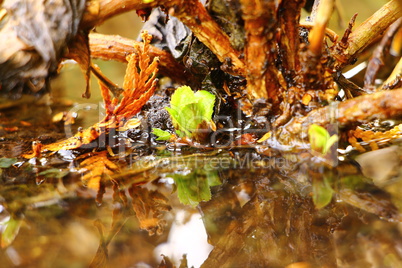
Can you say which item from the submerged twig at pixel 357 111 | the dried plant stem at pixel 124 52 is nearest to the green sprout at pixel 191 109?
the submerged twig at pixel 357 111

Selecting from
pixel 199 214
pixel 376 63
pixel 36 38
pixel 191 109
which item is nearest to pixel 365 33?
pixel 376 63

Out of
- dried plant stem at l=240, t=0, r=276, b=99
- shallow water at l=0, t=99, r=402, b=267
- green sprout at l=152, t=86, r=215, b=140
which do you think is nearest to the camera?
shallow water at l=0, t=99, r=402, b=267

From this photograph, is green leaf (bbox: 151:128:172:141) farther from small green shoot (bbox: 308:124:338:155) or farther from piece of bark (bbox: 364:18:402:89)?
piece of bark (bbox: 364:18:402:89)

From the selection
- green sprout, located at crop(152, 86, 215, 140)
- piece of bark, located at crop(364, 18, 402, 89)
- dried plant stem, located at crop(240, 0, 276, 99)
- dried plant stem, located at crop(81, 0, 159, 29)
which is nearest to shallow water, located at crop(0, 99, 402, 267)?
green sprout, located at crop(152, 86, 215, 140)

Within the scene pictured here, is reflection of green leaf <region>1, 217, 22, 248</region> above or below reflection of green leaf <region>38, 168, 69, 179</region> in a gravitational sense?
below

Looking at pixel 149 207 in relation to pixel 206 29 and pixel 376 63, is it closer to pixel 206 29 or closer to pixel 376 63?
pixel 206 29

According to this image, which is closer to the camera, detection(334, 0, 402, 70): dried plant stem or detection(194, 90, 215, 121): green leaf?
detection(194, 90, 215, 121): green leaf

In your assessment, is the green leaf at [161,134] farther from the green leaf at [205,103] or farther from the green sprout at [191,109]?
the green leaf at [205,103]
